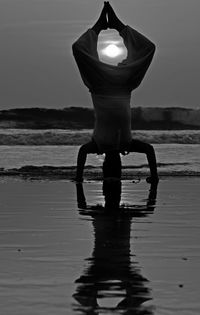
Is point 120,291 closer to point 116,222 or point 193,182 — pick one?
point 116,222

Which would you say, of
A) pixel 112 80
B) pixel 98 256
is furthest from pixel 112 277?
pixel 112 80

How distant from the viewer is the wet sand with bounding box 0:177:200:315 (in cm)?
559

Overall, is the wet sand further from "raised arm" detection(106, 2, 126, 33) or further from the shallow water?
the shallow water

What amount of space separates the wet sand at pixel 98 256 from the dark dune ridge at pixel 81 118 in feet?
139

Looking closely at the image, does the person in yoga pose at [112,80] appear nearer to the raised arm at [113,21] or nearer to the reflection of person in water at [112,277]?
the raised arm at [113,21]

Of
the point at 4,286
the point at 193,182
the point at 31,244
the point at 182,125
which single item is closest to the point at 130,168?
the point at 193,182

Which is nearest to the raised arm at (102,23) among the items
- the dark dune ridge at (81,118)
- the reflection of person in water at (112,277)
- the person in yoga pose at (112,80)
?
the person in yoga pose at (112,80)

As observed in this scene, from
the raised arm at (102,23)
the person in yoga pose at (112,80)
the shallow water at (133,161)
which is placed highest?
the raised arm at (102,23)

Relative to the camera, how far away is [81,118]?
5831cm

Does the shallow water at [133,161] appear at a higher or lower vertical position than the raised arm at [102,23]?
lower

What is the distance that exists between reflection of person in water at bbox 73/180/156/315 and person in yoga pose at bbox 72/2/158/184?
441cm

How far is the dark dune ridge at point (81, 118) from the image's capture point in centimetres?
5556

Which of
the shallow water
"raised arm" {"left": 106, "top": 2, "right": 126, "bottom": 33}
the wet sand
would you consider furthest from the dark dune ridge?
the wet sand

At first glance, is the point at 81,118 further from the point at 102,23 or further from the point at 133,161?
the point at 102,23
